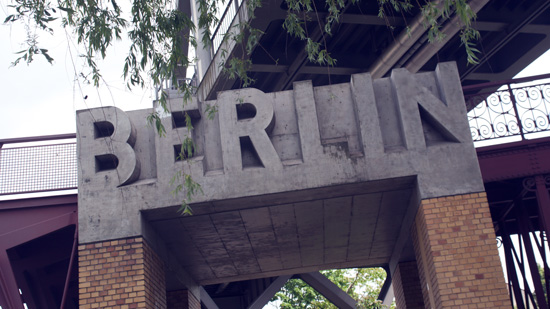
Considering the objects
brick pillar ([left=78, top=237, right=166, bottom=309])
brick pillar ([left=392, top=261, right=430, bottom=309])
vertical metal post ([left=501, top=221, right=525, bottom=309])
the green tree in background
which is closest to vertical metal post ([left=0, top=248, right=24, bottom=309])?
brick pillar ([left=78, top=237, right=166, bottom=309])

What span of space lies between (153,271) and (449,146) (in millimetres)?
4911

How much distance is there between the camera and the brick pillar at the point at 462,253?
8.72 m

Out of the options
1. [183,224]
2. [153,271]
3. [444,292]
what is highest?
[183,224]

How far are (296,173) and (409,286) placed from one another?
16.6 feet

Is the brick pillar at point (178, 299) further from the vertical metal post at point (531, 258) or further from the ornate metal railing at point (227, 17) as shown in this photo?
the vertical metal post at point (531, 258)

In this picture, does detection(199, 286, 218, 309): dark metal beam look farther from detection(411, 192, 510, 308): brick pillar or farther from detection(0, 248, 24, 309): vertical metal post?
detection(411, 192, 510, 308): brick pillar

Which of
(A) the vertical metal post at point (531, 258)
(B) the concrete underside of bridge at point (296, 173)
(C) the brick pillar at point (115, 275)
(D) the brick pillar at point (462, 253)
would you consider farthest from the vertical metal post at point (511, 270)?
(C) the brick pillar at point (115, 275)

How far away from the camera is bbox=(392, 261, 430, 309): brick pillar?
1295 cm

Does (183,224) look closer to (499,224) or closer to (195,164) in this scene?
(195,164)

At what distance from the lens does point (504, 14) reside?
13.7 metres

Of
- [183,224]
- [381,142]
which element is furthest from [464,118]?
[183,224]

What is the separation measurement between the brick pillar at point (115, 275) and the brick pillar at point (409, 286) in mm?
5731

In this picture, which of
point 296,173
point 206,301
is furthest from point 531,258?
point 206,301

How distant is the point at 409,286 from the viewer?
1313cm
